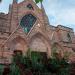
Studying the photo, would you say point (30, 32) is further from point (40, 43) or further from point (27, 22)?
point (27, 22)

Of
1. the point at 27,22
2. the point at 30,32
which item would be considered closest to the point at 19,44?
the point at 30,32

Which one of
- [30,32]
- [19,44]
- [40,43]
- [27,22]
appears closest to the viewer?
[19,44]

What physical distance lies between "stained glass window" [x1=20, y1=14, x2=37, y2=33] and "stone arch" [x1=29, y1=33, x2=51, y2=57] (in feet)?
5.78

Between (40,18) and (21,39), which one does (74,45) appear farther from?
(21,39)

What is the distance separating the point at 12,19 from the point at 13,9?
1.91 meters

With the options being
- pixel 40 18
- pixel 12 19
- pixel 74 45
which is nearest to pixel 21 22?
pixel 12 19

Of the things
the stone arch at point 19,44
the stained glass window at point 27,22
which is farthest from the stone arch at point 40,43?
the stained glass window at point 27,22

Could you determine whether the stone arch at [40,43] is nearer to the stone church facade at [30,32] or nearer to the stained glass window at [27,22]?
the stone church facade at [30,32]

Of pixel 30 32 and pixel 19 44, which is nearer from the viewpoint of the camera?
pixel 19 44

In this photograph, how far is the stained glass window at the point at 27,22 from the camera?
1133 inches

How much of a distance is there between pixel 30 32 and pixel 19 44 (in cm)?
248

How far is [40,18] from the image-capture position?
3084 cm

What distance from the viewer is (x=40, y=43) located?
27.8 metres

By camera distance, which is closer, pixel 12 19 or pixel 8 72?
pixel 8 72
